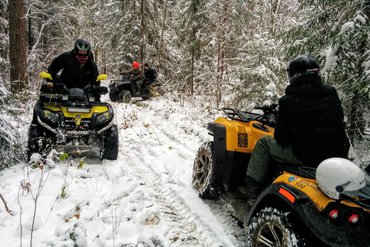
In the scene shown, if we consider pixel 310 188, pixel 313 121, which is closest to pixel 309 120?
pixel 313 121

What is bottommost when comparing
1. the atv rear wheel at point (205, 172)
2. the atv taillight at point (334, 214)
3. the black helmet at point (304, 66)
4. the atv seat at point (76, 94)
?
the atv rear wheel at point (205, 172)

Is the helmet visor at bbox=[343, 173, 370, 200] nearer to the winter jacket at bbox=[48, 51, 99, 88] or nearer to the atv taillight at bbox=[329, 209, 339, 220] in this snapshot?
the atv taillight at bbox=[329, 209, 339, 220]

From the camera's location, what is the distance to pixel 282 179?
111 inches

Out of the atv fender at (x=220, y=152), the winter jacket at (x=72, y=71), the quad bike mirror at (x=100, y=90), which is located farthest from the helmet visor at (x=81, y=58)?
the atv fender at (x=220, y=152)

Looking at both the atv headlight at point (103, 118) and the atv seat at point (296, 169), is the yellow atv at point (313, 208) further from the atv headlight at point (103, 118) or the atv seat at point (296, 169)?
the atv headlight at point (103, 118)

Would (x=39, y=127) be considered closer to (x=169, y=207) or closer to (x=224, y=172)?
(x=169, y=207)

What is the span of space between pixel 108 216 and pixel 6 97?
268cm

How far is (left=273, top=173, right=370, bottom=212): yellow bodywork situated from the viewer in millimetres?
2328

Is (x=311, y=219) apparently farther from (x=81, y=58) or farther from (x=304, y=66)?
(x=81, y=58)

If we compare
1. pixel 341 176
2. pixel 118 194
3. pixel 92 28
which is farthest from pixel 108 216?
pixel 92 28

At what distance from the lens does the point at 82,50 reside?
19.6 ft

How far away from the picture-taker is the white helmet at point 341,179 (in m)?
2.20

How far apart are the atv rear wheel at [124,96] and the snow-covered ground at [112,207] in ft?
29.2

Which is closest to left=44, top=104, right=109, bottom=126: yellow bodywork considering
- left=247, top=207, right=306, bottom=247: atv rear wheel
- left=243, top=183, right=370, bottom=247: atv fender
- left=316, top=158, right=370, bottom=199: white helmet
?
left=247, top=207, right=306, bottom=247: atv rear wheel
